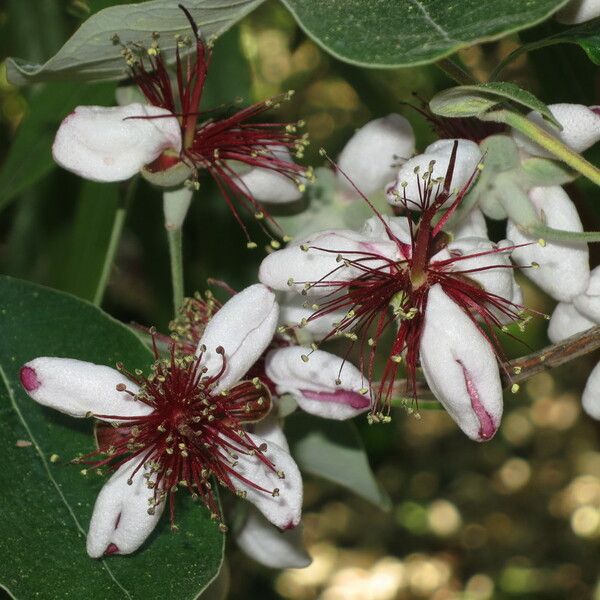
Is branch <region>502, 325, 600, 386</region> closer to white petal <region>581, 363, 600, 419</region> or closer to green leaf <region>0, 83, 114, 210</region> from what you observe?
white petal <region>581, 363, 600, 419</region>

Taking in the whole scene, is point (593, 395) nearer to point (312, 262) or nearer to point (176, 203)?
point (312, 262)

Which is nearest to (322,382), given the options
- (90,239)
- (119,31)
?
(119,31)

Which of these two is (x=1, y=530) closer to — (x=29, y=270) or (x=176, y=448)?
(x=176, y=448)

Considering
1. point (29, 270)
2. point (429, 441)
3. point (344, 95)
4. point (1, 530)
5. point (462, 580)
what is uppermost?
point (1, 530)

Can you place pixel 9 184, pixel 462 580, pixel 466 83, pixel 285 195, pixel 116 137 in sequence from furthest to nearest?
1. pixel 462 580
2. pixel 9 184
3. pixel 285 195
4. pixel 116 137
5. pixel 466 83

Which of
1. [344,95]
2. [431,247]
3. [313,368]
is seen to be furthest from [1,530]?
[344,95]

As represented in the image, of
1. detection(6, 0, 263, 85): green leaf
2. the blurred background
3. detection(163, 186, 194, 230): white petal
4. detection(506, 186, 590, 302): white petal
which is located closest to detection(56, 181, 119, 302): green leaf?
the blurred background
